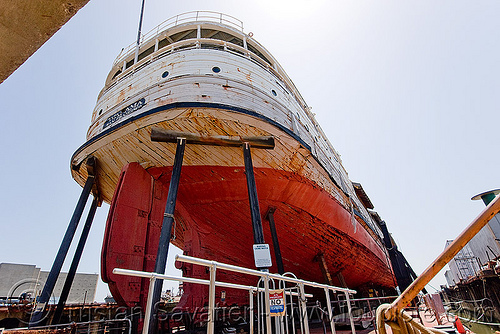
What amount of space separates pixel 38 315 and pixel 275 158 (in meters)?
6.12

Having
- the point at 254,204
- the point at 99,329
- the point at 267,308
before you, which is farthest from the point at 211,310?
the point at 99,329

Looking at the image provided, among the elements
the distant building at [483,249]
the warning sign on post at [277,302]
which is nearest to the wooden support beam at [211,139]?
the warning sign on post at [277,302]

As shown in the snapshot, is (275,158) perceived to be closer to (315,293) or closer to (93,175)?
(93,175)

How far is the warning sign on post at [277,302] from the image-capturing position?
237cm

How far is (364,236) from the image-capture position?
37.3 feet

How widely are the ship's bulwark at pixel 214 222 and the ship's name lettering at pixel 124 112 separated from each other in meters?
1.32

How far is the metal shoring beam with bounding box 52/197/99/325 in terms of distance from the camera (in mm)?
5828

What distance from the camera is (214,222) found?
24.7 feet

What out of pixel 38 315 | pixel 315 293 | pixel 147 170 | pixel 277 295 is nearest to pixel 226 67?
pixel 147 170

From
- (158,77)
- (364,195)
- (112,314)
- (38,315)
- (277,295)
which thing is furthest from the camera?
(364,195)

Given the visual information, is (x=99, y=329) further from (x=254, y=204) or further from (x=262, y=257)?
(x=254, y=204)

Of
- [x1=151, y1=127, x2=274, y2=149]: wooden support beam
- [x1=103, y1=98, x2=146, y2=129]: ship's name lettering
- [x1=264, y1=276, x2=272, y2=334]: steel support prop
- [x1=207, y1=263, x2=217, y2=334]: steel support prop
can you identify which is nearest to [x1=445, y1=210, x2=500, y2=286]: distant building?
[x1=151, y1=127, x2=274, y2=149]: wooden support beam

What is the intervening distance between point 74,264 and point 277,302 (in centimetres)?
669

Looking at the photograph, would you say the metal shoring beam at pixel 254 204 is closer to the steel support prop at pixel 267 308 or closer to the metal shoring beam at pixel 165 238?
the metal shoring beam at pixel 165 238
